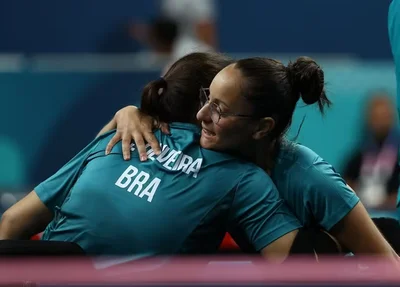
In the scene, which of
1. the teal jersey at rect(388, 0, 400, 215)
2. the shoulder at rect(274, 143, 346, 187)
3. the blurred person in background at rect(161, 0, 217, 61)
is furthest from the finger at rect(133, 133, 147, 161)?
the blurred person in background at rect(161, 0, 217, 61)

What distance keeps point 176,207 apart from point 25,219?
1.66ft

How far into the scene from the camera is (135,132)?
2.68 metres

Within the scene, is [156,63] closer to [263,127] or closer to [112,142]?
[112,142]

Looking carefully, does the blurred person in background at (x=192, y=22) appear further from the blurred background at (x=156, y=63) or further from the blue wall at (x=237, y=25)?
the blue wall at (x=237, y=25)

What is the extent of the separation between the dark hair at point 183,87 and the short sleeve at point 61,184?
0.22 metres

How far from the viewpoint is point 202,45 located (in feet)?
20.2

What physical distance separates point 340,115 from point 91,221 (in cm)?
341

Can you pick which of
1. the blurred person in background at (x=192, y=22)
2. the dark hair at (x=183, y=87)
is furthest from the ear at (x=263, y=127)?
the blurred person in background at (x=192, y=22)

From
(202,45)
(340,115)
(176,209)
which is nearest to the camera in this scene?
(176,209)

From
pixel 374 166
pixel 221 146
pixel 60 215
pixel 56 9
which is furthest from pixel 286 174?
pixel 56 9

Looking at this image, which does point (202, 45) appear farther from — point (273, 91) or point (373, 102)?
point (273, 91)

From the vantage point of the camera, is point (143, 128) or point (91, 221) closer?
point (91, 221)

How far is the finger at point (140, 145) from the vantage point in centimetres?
261

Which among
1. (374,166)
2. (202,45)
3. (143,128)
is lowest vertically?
(374,166)
